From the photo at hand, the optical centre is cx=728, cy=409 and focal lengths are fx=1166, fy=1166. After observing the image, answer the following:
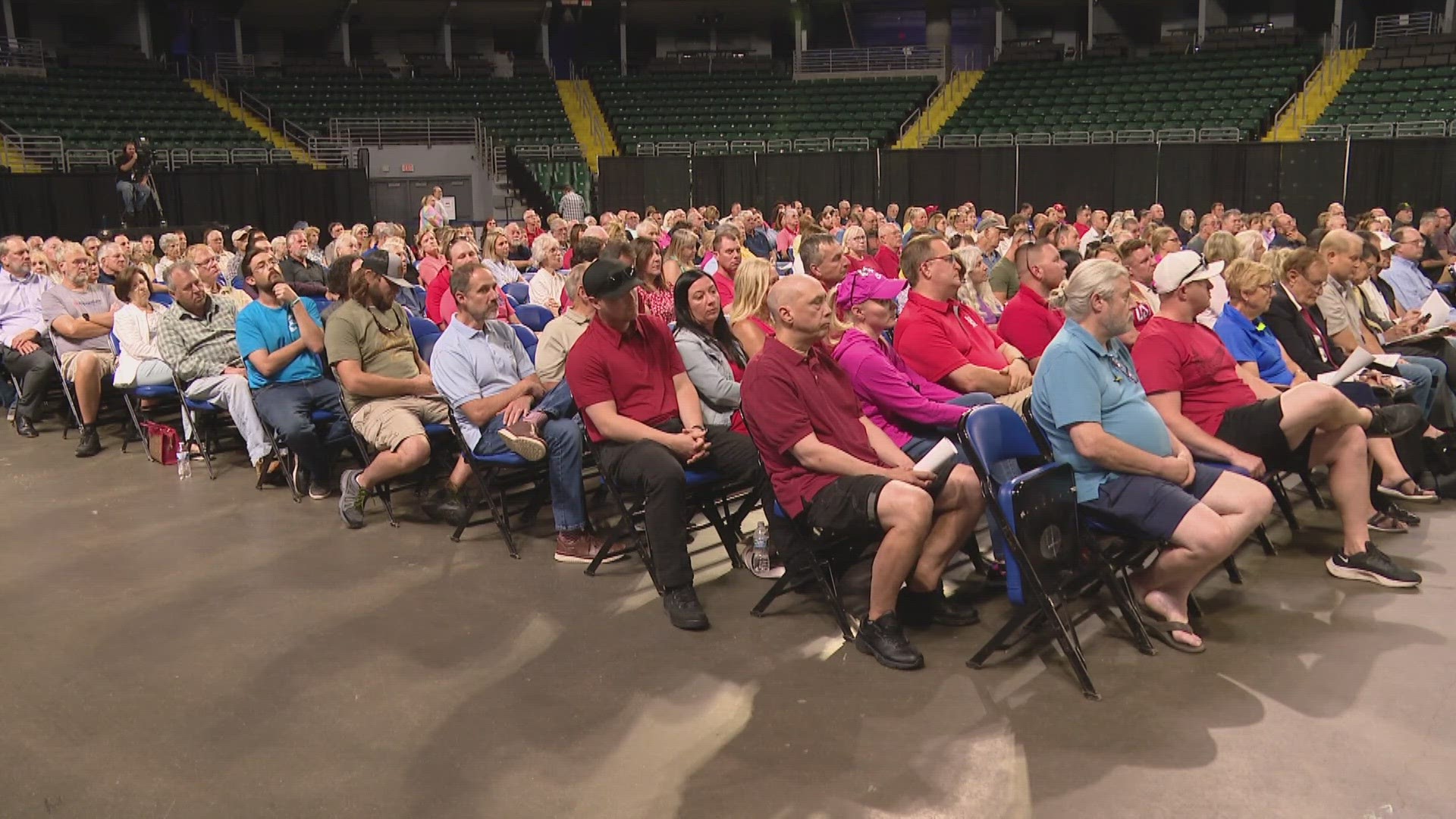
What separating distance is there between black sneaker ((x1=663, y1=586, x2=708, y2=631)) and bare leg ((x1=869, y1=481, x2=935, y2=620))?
66cm

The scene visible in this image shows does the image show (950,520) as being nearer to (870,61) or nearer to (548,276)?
(548,276)

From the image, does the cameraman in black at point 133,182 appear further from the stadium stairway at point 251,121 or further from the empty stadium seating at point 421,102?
the empty stadium seating at point 421,102

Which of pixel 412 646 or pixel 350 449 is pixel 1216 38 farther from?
pixel 412 646

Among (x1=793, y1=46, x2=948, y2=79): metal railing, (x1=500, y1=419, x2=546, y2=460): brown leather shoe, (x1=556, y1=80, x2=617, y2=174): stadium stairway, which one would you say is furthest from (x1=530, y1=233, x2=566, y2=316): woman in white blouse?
(x1=793, y1=46, x2=948, y2=79): metal railing

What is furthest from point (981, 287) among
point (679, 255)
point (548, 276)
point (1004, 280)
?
point (548, 276)

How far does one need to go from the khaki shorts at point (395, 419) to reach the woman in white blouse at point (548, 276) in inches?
96.2

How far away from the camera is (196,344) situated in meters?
6.25

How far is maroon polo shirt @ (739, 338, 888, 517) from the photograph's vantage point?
3764 mm

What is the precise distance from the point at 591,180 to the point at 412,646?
58.6 feet

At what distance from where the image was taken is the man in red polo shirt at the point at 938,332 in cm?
473

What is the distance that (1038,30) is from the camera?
87.8ft

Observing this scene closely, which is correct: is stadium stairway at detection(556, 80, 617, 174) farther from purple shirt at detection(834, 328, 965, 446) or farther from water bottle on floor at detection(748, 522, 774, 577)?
purple shirt at detection(834, 328, 965, 446)

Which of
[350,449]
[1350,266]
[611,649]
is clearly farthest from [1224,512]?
[350,449]

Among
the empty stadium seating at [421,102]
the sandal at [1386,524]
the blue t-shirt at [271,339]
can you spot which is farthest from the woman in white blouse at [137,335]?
the empty stadium seating at [421,102]
